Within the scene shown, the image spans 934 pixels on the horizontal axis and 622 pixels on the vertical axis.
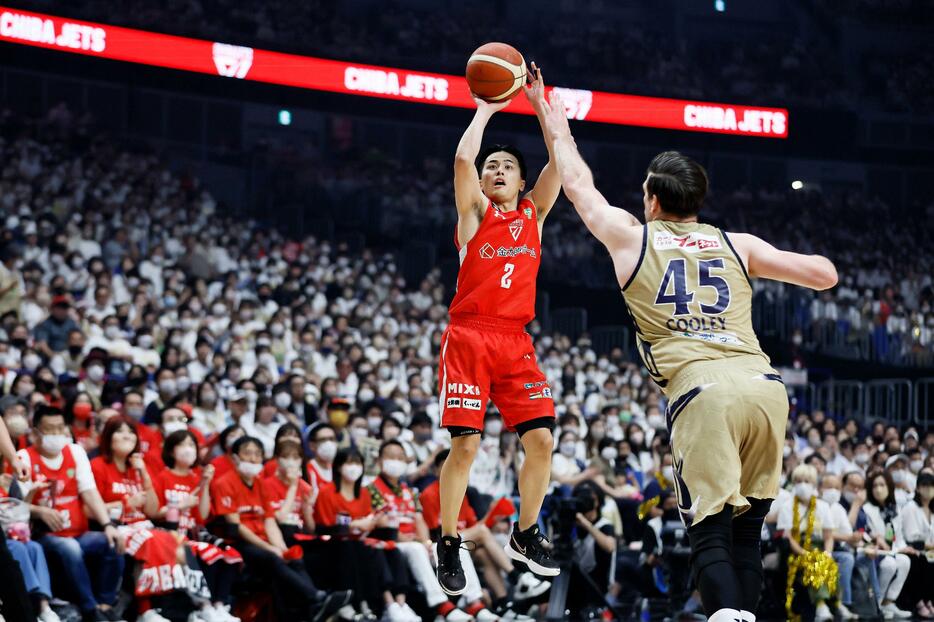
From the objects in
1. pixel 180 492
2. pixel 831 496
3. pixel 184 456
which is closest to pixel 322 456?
pixel 184 456

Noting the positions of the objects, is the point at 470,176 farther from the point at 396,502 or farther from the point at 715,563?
the point at 396,502

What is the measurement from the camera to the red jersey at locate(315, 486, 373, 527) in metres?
10.5

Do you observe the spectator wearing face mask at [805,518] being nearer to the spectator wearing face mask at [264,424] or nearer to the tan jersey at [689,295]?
the spectator wearing face mask at [264,424]

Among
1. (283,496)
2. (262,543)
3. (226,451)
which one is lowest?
(262,543)

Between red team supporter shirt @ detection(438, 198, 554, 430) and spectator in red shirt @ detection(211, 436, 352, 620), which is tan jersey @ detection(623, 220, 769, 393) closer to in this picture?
red team supporter shirt @ detection(438, 198, 554, 430)

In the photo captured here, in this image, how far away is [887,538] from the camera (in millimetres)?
12703

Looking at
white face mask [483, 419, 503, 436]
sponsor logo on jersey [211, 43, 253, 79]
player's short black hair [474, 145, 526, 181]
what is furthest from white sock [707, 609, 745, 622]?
sponsor logo on jersey [211, 43, 253, 79]

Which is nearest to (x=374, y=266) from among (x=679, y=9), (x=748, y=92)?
(x=748, y=92)

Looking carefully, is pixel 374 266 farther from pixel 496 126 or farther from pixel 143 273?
pixel 496 126

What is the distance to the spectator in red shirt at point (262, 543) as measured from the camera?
31.9 ft

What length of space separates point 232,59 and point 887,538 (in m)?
14.5

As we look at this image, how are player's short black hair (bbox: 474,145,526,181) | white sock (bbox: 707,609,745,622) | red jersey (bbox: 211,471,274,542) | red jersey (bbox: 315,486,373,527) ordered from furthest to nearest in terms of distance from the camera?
red jersey (bbox: 315,486,373,527) < red jersey (bbox: 211,471,274,542) < player's short black hair (bbox: 474,145,526,181) < white sock (bbox: 707,609,745,622)

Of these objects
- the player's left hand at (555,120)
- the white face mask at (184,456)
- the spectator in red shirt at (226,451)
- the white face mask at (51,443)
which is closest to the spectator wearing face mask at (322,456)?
the spectator in red shirt at (226,451)

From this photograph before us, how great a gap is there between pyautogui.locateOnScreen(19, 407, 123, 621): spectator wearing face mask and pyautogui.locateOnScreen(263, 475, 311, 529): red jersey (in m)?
1.48
